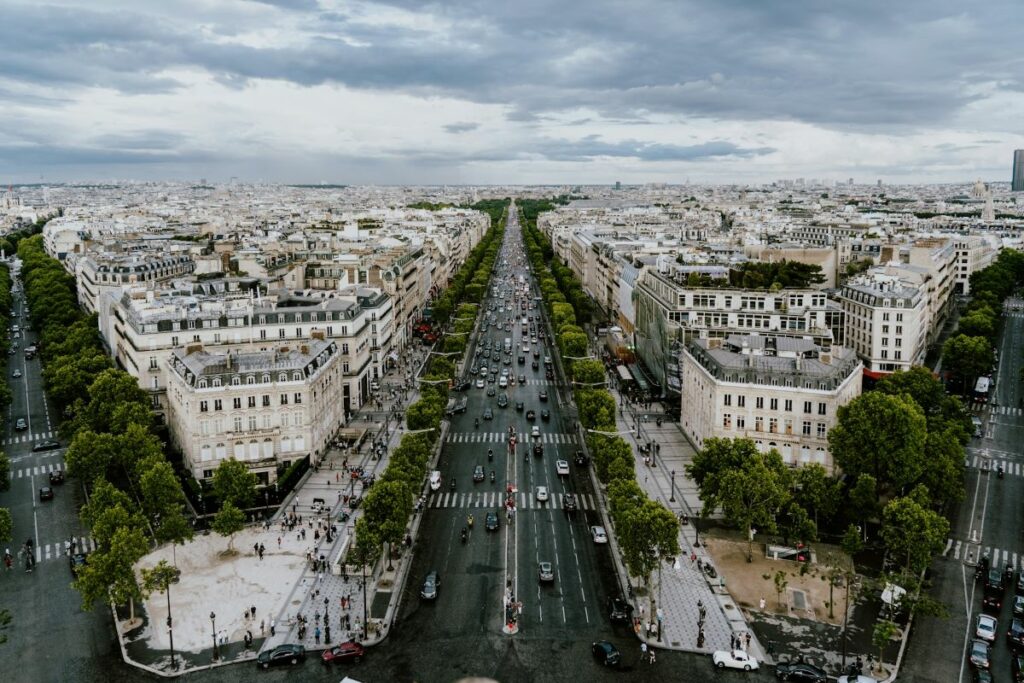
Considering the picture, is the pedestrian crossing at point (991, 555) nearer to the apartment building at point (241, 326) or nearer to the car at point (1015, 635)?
the car at point (1015, 635)

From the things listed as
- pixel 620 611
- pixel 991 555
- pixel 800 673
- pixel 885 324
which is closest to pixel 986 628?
pixel 800 673

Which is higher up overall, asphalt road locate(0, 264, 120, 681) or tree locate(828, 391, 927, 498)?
tree locate(828, 391, 927, 498)

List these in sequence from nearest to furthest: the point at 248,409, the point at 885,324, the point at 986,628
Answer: the point at 986,628
the point at 248,409
the point at 885,324

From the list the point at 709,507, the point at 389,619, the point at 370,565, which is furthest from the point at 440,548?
the point at 709,507

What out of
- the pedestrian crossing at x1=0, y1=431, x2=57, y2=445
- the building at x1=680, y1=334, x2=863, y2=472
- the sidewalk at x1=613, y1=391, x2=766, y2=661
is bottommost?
the sidewalk at x1=613, y1=391, x2=766, y2=661

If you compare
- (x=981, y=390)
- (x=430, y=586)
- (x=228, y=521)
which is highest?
(x=228, y=521)

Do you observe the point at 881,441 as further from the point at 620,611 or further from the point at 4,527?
the point at 4,527

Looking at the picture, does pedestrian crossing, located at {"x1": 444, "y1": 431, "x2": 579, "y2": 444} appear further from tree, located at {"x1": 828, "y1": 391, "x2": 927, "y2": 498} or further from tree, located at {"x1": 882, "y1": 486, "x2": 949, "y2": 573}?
tree, located at {"x1": 882, "y1": 486, "x2": 949, "y2": 573}

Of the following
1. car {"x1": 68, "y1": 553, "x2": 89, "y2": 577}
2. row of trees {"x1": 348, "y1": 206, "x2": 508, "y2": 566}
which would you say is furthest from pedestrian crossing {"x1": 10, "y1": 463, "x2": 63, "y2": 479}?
row of trees {"x1": 348, "y1": 206, "x2": 508, "y2": 566}
